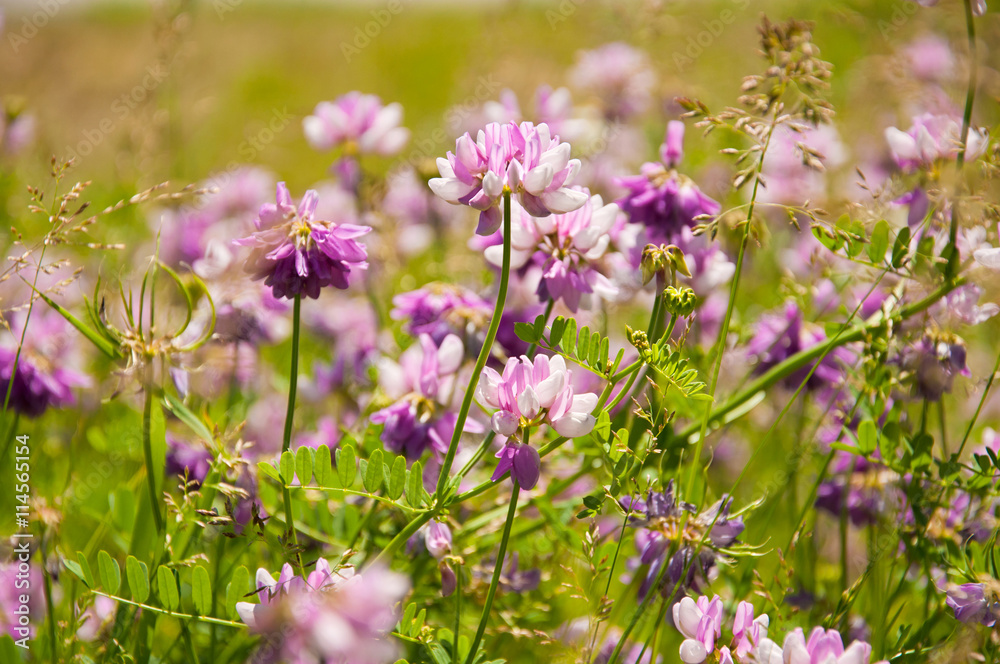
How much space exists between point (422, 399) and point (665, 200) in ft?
1.94

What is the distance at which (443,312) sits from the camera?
152cm

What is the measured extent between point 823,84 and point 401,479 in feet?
3.05

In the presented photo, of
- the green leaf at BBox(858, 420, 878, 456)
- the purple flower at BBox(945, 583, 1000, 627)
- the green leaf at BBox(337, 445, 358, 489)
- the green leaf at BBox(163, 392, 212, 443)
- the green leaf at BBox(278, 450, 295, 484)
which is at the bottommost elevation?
the purple flower at BBox(945, 583, 1000, 627)

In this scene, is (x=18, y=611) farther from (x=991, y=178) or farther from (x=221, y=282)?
(x=991, y=178)

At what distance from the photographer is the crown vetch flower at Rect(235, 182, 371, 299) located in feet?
3.90

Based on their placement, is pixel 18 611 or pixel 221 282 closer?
pixel 18 611

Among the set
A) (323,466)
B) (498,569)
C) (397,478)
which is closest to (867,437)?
(498,569)

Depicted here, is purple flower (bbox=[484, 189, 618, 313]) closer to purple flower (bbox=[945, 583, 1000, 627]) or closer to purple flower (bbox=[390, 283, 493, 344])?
purple flower (bbox=[390, 283, 493, 344])

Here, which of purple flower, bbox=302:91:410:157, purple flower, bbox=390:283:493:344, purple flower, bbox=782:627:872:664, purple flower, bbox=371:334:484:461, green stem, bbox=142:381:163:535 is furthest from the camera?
purple flower, bbox=302:91:410:157

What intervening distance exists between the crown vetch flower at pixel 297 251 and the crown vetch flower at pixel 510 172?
0.64ft

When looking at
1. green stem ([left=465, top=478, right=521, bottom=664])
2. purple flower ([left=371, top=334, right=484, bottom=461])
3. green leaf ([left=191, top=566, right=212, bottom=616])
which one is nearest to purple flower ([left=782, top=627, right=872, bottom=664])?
green stem ([left=465, top=478, right=521, bottom=664])

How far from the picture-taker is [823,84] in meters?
1.22

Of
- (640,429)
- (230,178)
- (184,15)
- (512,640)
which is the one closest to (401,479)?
(640,429)

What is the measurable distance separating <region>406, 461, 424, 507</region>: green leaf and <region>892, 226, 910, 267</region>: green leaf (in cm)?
92
